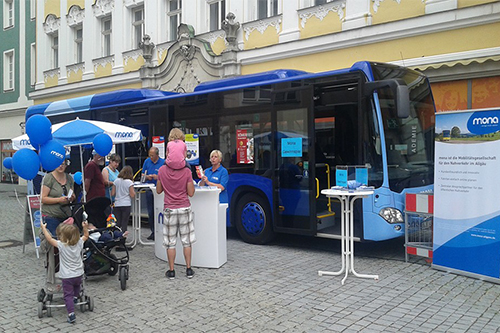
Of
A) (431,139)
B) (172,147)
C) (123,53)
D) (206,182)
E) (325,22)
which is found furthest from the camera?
(123,53)

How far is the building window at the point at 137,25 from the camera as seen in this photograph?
20438 mm

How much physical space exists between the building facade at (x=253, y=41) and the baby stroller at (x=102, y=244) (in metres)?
8.06

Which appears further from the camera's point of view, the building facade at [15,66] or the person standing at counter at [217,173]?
the building facade at [15,66]

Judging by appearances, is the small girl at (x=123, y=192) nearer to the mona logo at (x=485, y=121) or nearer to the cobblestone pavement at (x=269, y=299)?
the cobblestone pavement at (x=269, y=299)

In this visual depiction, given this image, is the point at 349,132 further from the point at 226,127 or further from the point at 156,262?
the point at 156,262

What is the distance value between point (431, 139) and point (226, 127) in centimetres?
379

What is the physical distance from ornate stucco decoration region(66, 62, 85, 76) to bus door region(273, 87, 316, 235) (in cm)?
1697

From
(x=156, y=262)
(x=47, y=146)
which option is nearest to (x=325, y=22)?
(x=156, y=262)

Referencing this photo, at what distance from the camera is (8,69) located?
2898cm

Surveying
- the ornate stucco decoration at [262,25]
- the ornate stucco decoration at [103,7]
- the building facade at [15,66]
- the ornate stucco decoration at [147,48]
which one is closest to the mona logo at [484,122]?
the ornate stucco decoration at [262,25]

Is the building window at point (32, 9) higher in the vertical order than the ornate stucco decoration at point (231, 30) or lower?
higher

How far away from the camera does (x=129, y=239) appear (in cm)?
993

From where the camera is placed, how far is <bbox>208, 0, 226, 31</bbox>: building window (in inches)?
672

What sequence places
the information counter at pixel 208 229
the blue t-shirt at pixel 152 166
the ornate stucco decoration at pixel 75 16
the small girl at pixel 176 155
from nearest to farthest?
the small girl at pixel 176 155
the information counter at pixel 208 229
the blue t-shirt at pixel 152 166
the ornate stucco decoration at pixel 75 16
